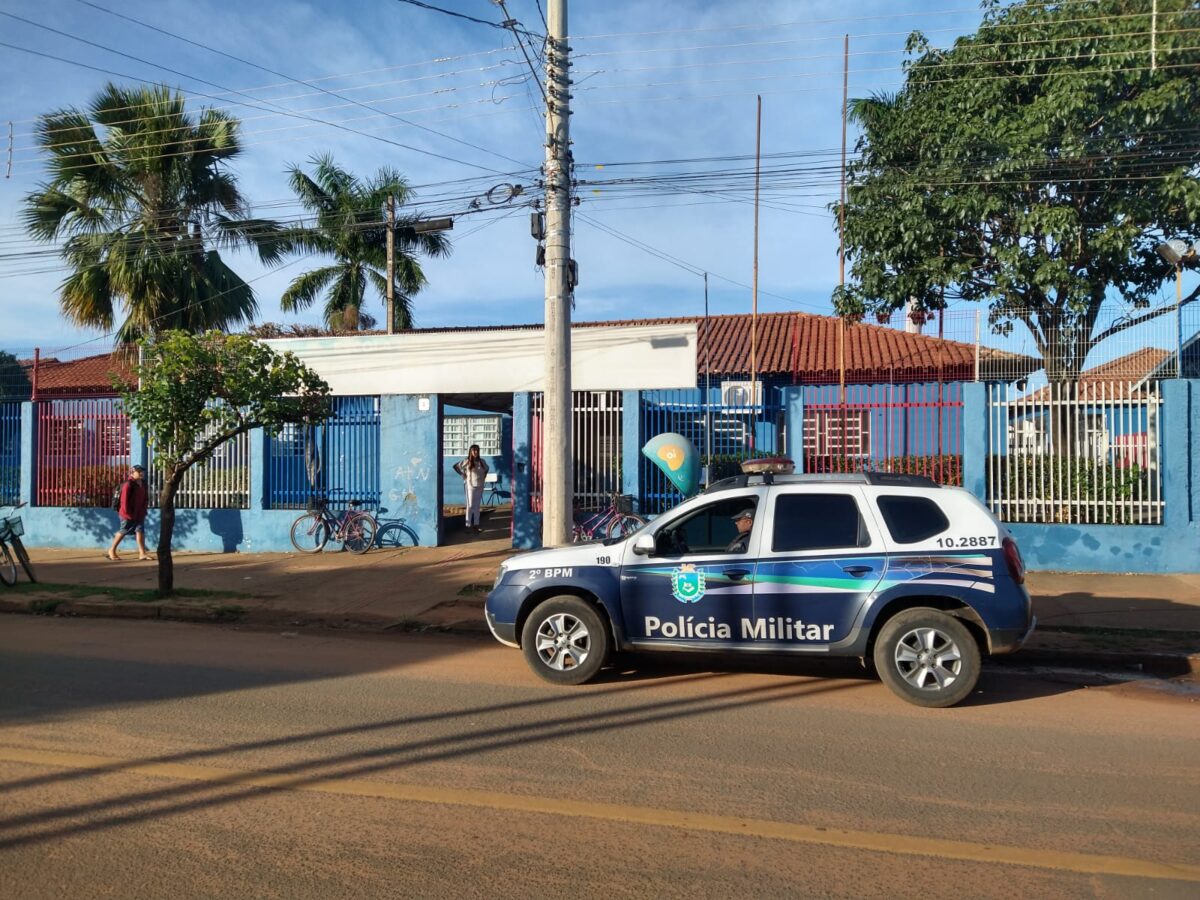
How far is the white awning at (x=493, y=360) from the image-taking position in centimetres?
1455

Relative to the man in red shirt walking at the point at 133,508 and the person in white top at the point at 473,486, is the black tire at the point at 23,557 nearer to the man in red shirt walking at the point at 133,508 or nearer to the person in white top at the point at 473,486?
the man in red shirt walking at the point at 133,508

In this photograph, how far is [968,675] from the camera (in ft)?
20.8

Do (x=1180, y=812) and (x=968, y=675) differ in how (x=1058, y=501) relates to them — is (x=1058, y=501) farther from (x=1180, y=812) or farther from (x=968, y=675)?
(x=1180, y=812)

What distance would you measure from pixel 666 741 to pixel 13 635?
756 centimetres

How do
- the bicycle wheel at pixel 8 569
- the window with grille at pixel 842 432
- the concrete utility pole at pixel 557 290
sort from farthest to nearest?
1. the window with grille at pixel 842 432
2. the bicycle wheel at pixel 8 569
3. the concrete utility pole at pixel 557 290

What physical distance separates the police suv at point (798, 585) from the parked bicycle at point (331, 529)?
8.19 meters

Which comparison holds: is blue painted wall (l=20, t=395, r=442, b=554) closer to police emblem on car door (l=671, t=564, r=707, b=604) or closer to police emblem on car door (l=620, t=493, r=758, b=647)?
police emblem on car door (l=620, t=493, r=758, b=647)

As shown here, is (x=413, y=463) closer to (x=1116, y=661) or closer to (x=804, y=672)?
(x=804, y=672)

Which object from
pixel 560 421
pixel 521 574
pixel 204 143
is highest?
pixel 204 143

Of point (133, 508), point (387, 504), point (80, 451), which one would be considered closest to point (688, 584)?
point (387, 504)

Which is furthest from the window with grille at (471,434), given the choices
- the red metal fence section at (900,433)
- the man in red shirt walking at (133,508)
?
the red metal fence section at (900,433)

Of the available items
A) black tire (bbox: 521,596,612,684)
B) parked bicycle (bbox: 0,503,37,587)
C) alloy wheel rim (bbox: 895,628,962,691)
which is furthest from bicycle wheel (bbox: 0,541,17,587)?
alloy wheel rim (bbox: 895,628,962,691)

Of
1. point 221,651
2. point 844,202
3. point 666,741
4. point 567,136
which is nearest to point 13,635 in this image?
point 221,651

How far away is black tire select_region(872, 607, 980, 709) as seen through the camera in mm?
6352
